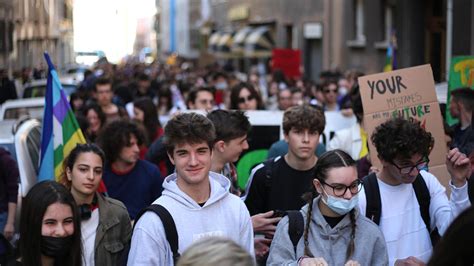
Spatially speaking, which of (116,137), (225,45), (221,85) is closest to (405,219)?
(116,137)

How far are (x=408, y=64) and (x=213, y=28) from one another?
44.1 metres

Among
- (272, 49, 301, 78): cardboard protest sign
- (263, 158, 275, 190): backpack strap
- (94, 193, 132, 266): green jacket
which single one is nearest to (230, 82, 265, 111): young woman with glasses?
(263, 158, 275, 190): backpack strap

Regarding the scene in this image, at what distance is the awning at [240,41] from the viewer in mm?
46344

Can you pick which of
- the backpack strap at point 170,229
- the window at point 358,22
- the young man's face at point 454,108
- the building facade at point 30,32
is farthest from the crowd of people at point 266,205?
the building facade at point 30,32

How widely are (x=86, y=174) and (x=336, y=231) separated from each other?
6.50 feet

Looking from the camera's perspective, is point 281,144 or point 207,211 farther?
point 281,144

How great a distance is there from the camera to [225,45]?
174 ft

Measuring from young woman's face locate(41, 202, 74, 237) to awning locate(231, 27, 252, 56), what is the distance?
1583 inches

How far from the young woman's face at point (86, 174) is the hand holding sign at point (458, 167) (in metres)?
2.18

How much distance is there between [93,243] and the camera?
18.8 ft

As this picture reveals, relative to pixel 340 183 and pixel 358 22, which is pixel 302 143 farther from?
pixel 358 22

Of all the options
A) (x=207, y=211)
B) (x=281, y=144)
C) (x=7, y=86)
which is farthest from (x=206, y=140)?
(x=7, y=86)

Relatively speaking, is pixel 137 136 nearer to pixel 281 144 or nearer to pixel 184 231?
pixel 281 144

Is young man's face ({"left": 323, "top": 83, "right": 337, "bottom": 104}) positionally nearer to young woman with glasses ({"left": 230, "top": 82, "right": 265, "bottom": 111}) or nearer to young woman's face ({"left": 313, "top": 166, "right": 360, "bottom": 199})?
young woman with glasses ({"left": 230, "top": 82, "right": 265, "bottom": 111})
